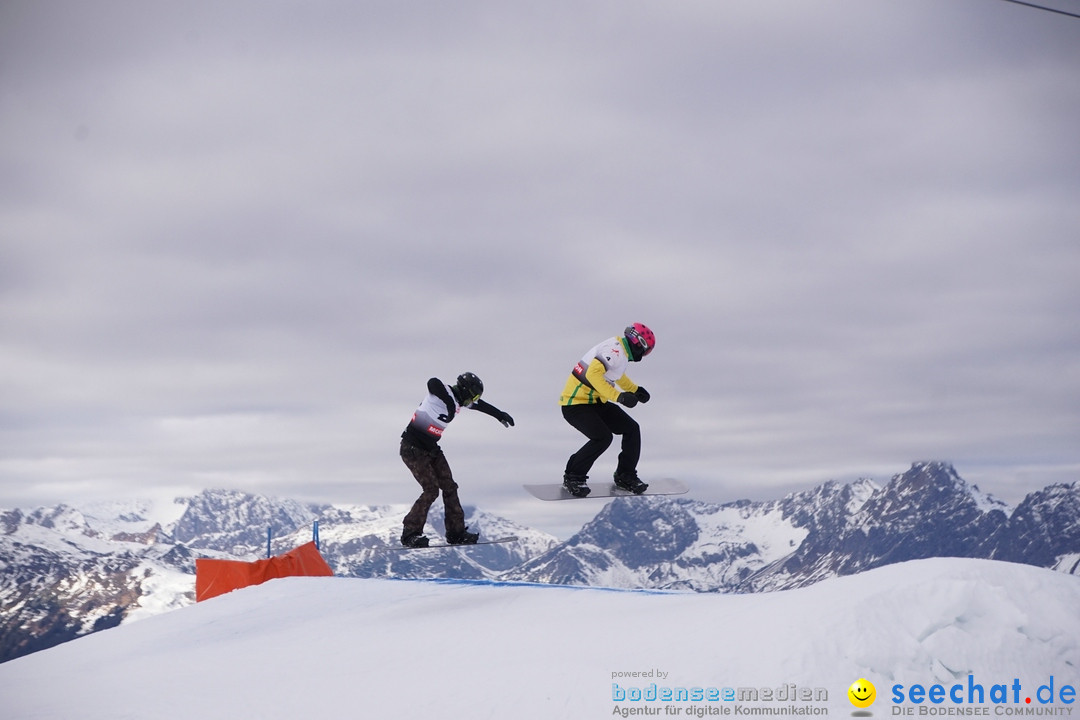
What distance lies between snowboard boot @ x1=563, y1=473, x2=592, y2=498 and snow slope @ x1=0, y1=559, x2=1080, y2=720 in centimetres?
327

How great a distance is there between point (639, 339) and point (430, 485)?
14.1 ft

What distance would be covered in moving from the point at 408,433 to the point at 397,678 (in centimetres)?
648

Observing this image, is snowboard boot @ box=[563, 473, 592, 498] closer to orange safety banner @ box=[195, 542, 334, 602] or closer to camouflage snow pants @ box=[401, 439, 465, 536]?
camouflage snow pants @ box=[401, 439, 465, 536]

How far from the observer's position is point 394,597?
16297 mm

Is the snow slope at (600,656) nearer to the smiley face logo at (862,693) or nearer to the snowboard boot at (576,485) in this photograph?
the smiley face logo at (862,693)

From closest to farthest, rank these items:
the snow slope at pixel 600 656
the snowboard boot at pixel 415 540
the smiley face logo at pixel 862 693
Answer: the smiley face logo at pixel 862 693 < the snow slope at pixel 600 656 < the snowboard boot at pixel 415 540

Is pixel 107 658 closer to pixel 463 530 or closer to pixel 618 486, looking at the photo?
pixel 463 530

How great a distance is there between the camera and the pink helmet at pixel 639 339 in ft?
55.8

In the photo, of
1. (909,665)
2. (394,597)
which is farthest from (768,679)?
(394,597)


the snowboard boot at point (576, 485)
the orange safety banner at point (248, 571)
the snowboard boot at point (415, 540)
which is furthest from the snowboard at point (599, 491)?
the orange safety banner at point (248, 571)

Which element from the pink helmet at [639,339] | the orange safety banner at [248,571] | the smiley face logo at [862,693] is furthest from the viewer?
the orange safety banner at [248,571]

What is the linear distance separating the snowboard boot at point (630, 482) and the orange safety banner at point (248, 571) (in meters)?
8.02

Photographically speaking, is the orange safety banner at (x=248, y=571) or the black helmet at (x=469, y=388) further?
the orange safety banner at (x=248, y=571)

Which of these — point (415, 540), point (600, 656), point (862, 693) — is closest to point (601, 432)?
point (415, 540)
